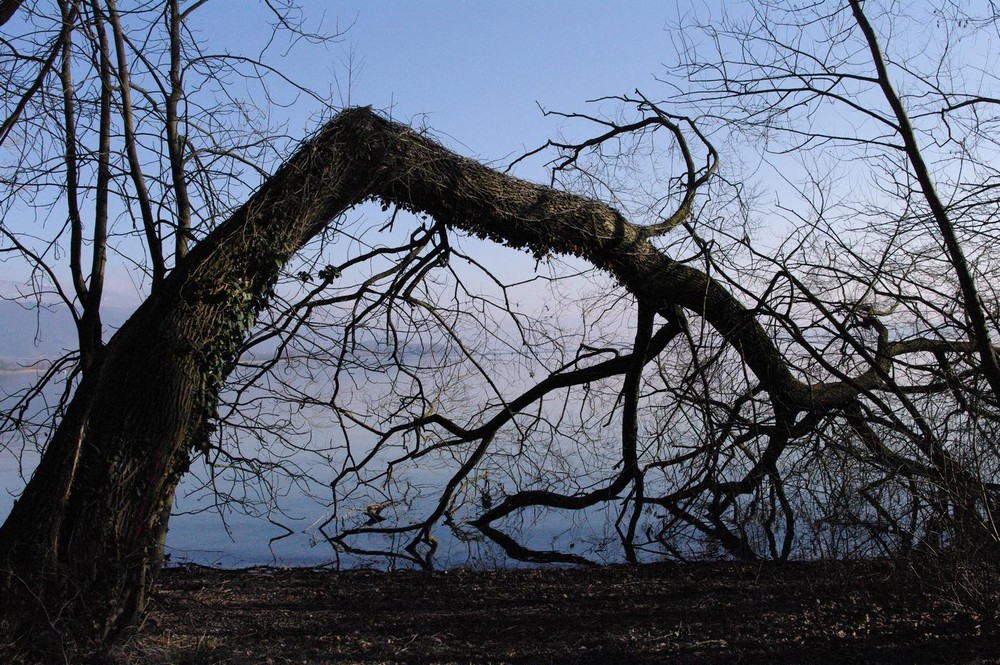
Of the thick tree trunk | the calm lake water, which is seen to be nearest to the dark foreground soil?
the thick tree trunk

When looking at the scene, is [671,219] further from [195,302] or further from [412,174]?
[195,302]

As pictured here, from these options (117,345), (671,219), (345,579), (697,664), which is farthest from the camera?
(671,219)

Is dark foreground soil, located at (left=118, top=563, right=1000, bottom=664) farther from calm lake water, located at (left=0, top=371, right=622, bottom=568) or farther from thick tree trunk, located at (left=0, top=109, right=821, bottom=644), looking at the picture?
calm lake water, located at (left=0, top=371, right=622, bottom=568)

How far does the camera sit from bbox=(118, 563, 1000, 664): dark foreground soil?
3.74 m

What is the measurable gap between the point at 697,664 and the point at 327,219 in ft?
9.50

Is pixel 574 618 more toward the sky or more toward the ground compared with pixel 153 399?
more toward the ground

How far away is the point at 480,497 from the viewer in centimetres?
654

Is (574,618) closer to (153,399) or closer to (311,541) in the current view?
(153,399)

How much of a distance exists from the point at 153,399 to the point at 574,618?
7.71 feet

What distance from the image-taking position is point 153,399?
3.87 m

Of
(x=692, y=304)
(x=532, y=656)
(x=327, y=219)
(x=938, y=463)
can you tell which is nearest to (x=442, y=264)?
(x=327, y=219)

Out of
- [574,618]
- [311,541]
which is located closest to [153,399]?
[574,618]

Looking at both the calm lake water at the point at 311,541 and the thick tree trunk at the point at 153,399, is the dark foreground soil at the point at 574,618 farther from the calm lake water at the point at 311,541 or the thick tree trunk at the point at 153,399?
the calm lake water at the point at 311,541

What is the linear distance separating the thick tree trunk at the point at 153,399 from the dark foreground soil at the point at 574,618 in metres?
0.38
